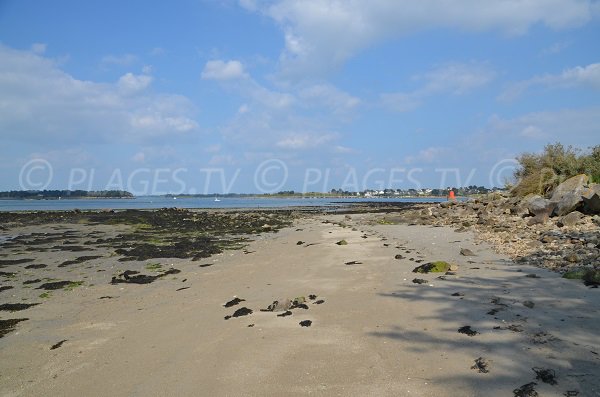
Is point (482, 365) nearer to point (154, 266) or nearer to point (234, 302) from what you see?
point (234, 302)

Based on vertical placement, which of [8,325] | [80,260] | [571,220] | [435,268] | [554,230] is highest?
[571,220]

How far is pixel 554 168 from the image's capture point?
71.4ft

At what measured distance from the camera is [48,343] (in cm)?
575

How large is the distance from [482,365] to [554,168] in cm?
2172

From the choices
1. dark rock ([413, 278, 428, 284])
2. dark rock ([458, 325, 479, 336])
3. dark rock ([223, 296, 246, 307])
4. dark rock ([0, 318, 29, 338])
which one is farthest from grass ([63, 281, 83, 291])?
dark rock ([458, 325, 479, 336])

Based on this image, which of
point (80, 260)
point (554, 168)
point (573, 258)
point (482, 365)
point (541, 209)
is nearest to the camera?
point (482, 365)

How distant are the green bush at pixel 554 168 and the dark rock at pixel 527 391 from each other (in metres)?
18.5

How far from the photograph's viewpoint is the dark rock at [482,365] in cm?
372

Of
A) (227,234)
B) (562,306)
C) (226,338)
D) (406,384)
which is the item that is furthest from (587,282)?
(227,234)

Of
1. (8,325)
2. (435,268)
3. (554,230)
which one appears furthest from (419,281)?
(8,325)

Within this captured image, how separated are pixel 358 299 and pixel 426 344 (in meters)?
2.09

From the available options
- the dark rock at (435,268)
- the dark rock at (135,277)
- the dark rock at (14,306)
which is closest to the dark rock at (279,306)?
the dark rock at (435,268)

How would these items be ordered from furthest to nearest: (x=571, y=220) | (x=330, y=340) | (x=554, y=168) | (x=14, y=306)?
1. (x=554, y=168)
2. (x=571, y=220)
3. (x=14, y=306)
4. (x=330, y=340)

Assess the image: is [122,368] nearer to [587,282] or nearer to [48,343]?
[48,343]
